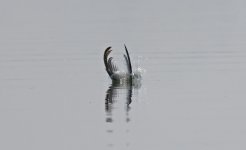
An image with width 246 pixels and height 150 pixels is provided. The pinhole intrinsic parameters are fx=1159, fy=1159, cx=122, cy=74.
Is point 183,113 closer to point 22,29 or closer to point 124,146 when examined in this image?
point 124,146

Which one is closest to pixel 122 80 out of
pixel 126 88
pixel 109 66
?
pixel 109 66

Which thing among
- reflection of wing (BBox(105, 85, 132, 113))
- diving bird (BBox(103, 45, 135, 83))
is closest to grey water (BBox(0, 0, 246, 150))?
reflection of wing (BBox(105, 85, 132, 113))

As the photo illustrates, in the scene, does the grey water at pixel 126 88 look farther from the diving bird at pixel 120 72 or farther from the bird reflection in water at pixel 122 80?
the diving bird at pixel 120 72

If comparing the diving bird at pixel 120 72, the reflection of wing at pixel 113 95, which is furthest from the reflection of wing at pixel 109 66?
the reflection of wing at pixel 113 95

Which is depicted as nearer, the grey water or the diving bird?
the grey water

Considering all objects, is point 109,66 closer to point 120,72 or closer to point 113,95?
point 120,72

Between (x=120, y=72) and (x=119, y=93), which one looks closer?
(x=119, y=93)

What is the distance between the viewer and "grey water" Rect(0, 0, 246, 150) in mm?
17094

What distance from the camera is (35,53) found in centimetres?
2923

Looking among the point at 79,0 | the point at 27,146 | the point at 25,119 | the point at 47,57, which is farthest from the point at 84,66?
the point at 79,0

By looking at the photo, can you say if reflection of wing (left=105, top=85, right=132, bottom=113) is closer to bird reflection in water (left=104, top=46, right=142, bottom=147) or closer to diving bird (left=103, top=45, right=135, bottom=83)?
bird reflection in water (left=104, top=46, right=142, bottom=147)

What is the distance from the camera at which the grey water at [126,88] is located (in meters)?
17.1

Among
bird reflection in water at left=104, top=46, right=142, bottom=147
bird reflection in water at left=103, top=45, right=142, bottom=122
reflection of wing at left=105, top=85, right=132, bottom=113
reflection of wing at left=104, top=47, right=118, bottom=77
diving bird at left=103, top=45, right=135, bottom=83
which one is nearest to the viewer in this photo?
bird reflection in water at left=104, top=46, right=142, bottom=147

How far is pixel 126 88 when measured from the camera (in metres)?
22.7
